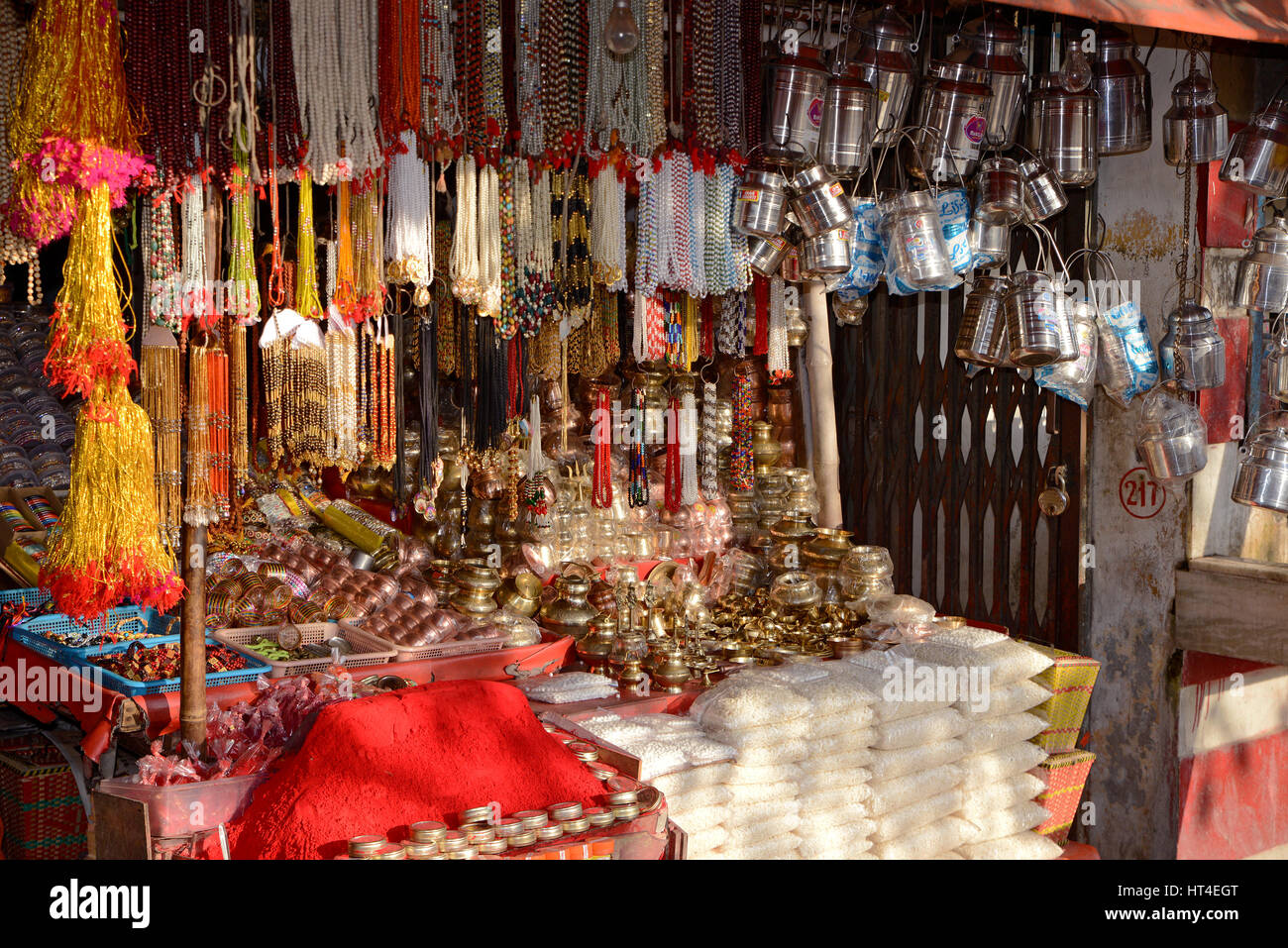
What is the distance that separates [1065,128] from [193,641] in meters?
3.45

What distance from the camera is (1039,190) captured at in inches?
171

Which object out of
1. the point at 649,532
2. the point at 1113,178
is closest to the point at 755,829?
the point at 649,532

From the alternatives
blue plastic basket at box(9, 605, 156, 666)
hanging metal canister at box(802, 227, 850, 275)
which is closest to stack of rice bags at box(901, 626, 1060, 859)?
hanging metal canister at box(802, 227, 850, 275)

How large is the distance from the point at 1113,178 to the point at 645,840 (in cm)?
330

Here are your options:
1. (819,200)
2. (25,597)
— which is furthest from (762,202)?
(25,597)

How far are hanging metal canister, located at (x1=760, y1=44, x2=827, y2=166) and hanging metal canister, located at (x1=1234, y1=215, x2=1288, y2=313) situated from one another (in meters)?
1.63

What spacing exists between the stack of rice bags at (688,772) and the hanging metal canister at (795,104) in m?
2.08

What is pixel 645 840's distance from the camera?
8.78 feet

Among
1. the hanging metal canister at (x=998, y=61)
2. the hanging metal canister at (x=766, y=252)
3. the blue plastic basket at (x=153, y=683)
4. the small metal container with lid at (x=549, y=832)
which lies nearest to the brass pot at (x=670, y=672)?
the blue plastic basket at (x=153, y=683)

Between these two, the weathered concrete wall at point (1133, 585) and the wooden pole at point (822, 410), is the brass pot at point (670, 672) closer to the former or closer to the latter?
the wooden pole at point (822, 410)

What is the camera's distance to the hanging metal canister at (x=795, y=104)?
4.10 meters

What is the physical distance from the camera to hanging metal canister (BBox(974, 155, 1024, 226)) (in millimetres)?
4230

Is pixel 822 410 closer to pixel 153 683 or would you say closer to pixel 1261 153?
pixel 1261 153

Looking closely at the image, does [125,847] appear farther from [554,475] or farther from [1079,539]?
[1079,539]
